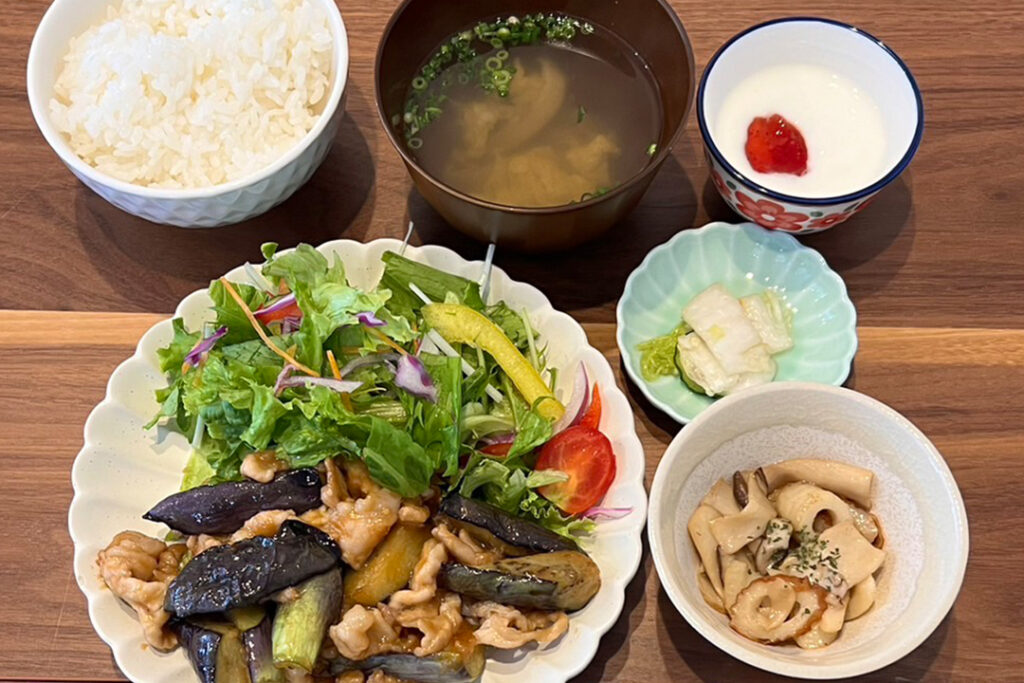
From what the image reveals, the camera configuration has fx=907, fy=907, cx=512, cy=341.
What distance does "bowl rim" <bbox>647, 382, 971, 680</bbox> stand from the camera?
161 centimetres

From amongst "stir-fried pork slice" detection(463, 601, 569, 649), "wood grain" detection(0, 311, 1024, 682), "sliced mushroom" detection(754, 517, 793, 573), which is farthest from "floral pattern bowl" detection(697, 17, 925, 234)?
"stir-fried pork slice" detection(463, 601, 569, 649)

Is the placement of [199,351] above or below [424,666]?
above

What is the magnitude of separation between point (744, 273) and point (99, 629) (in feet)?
5.36

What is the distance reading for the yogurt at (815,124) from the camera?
2166mm

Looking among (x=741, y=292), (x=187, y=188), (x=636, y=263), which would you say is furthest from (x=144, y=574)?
(x=741, y=292)

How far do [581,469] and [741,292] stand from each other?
0.69 meters

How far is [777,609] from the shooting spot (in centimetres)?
174

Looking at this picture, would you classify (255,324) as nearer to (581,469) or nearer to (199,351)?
(199,351)

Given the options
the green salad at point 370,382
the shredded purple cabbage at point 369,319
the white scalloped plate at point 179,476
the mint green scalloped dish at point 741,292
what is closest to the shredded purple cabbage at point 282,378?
the green salad at point 370,382

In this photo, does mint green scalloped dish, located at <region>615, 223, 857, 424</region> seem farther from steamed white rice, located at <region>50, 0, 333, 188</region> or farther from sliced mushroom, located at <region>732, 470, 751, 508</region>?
steamed white rice, located at <region>50, 0, 333, 188</region>

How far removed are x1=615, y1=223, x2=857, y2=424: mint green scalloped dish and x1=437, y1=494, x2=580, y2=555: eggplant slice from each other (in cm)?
46

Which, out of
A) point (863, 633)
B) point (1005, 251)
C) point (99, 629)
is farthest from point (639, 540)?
point (1005, 251)

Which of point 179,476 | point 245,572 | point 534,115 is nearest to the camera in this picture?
point 245,572

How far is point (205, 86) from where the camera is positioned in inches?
81.7
